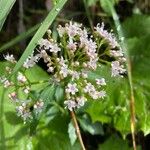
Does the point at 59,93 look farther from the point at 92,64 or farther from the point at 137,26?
the point at 137,26

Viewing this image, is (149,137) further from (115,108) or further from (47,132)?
(47,132)

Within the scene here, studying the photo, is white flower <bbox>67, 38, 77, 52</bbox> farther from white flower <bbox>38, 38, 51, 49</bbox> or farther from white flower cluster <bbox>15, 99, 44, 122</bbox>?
white flower cluster <bbox>15, 99, 44, 122</bbox>

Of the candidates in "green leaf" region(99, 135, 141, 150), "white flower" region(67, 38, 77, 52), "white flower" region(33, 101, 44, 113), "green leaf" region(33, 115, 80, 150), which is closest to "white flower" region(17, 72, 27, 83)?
"white flower" region(33, 101, 44, 113)

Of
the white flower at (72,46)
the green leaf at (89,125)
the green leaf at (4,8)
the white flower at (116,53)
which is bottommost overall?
the green leaf at (89,125)

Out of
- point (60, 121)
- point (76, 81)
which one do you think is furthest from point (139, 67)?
point (76, 81)

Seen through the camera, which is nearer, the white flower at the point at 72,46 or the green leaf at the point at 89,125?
the white flower at the point at 72,46

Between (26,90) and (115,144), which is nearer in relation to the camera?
(26,90)

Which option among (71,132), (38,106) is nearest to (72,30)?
(38,106)

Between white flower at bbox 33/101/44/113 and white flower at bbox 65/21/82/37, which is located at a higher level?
white flower at bbox 65/21/82/37

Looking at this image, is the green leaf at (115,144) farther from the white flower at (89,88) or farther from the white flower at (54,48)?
the white flower at (54,48)

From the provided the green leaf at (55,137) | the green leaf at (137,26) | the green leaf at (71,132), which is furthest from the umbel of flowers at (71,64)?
the green leaf at (137,26)

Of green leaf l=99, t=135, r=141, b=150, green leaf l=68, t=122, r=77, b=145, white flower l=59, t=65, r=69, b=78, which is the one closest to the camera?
white flower l=59, t=65, r=69, b=78
